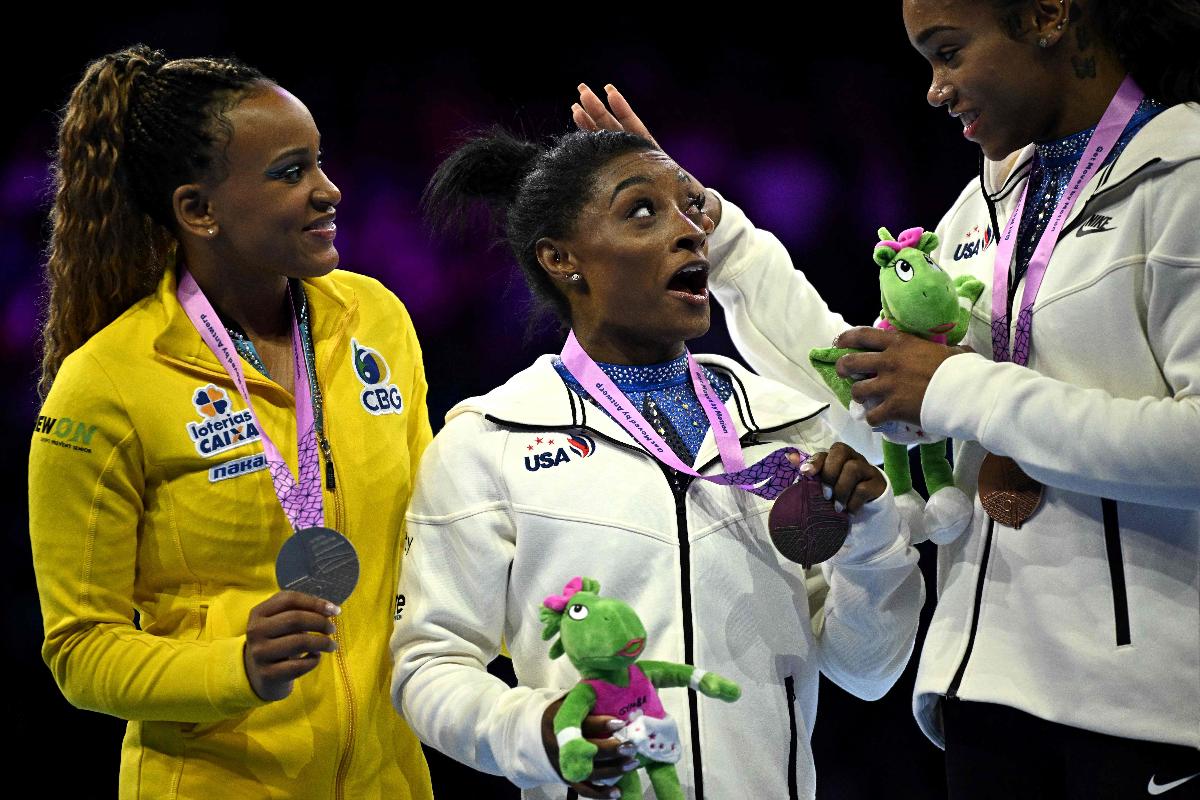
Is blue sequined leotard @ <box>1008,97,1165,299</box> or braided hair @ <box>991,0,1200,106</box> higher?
braided hair @ <box>991,0,1200,106</box>

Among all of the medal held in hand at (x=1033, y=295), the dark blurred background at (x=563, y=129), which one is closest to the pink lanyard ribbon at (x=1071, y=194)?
the medal held in hand at (x=1033, y=295)

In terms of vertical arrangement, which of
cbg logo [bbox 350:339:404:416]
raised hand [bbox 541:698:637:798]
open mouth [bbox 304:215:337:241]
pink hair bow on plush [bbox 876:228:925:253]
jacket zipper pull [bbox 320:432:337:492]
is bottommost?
raised hand [bbox 541:698:637:798]

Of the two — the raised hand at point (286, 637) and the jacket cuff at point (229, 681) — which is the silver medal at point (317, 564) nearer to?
the raised hand at point (286, 637)

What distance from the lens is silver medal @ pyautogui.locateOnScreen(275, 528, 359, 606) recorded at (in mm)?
1763

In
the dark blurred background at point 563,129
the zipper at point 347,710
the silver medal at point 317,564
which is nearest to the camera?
the silver medal at point 317,564

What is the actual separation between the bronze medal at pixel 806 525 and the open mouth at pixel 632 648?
0.29m

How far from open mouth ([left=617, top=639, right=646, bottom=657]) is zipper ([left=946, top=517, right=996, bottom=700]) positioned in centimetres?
47

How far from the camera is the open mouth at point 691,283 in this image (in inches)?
81.4

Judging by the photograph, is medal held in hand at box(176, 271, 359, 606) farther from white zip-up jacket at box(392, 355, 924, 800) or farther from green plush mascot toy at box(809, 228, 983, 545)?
green plush mascot toy at box(809, 228, 983, 545)

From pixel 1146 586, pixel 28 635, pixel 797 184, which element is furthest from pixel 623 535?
pixel 28 635

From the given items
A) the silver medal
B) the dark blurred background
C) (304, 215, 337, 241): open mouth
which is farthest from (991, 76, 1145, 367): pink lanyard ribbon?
the dark blurred background

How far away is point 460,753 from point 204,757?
46cm

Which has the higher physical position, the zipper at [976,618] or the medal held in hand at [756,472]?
the medal held in hand at [756,472]

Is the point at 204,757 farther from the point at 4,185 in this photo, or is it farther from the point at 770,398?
the point at 4,185
